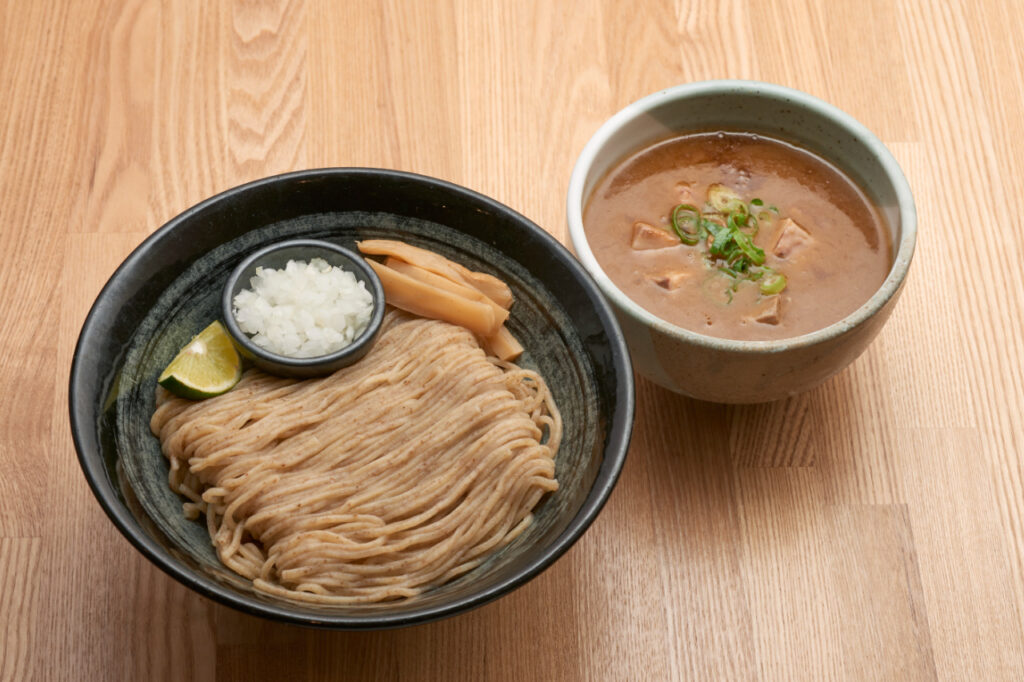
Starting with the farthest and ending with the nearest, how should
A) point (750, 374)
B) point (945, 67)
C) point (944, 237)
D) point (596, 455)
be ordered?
point (945, 67) → point (944, 237) → point (750, 374) → point (596, 455)

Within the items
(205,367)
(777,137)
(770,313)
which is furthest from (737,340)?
(205,367)

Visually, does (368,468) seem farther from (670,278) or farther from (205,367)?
(670,278)

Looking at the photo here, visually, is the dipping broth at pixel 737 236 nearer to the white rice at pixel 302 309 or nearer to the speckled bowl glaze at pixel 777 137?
the speckled bowl glaze at pixel 777 137

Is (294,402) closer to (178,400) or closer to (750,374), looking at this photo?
(178,400)

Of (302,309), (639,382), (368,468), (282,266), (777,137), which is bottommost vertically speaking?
(368,468)

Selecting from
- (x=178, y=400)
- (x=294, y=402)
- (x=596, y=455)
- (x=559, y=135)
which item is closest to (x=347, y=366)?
(x=294, y=402)

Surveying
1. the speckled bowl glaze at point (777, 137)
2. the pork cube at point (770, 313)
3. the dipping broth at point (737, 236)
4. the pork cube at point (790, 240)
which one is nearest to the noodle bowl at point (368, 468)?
the speckled bowl glaze at point (777, 137)

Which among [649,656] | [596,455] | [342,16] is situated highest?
[342,16]
